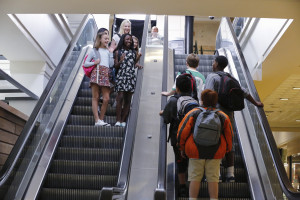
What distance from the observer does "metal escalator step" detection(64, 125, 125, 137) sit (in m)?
7.20

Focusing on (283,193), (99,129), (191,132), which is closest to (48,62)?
(99,129)

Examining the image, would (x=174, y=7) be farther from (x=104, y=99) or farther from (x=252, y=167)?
(x=252, y=167)

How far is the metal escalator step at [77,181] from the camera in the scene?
5.97 meters

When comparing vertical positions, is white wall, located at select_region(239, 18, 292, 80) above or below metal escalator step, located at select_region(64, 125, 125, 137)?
above

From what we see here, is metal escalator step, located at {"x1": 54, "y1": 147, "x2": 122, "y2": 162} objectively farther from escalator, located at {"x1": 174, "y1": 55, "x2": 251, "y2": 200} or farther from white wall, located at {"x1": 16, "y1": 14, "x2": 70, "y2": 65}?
white wall, located at {"x1": 16, "y1": 14, "x2": 70, "y2": 65}

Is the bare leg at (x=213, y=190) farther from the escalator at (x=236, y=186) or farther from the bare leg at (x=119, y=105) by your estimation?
the bare leg at (x=119, y=105)

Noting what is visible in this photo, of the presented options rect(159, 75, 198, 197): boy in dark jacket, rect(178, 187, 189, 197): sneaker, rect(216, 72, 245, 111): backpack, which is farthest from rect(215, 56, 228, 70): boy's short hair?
rect(178, 187, 189, 197): sneaker

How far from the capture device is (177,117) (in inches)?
221

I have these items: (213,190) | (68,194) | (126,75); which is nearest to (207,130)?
(213,190)

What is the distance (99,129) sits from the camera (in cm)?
722

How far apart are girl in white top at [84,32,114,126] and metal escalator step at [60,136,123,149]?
0.43m

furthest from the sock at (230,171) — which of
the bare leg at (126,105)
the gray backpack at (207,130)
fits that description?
the bare leg at (126,105)

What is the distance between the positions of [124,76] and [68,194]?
247 cm

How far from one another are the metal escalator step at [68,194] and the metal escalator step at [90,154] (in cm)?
92
